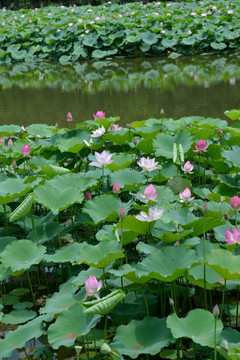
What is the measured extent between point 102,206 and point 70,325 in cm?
62

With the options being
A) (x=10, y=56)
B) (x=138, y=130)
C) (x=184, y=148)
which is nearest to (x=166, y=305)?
(x=184, y=148)

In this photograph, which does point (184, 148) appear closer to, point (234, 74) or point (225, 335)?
point (225, 335)

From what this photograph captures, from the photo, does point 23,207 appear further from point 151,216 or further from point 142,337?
point 142,337

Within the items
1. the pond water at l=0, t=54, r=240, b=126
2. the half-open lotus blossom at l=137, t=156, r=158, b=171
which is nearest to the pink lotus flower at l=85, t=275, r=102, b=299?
the half-open lotus blossom at l=137, t=156, r=158, b=171

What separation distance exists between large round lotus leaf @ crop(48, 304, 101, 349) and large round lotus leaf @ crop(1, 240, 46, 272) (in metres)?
0.31

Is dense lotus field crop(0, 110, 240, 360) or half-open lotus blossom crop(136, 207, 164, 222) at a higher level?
half-open lotus blossom crop(136, 207, 164, 222)

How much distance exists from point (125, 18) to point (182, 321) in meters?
9.36

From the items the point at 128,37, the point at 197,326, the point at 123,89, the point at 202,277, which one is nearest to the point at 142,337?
the point at 197,326

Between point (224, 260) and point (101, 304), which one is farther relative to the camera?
point (224, 260)

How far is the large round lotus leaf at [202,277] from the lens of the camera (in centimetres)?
A: 136

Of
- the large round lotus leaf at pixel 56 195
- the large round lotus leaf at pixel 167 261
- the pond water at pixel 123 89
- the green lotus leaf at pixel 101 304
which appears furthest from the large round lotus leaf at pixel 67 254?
the pond water at pixel 123 89

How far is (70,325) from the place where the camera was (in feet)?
4.17

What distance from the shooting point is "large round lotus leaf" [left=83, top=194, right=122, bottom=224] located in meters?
1.79

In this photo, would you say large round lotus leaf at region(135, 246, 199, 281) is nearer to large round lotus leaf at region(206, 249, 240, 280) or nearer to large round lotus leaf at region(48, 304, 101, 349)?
large round lotus leaf at region(206, 249, 240, 280)
